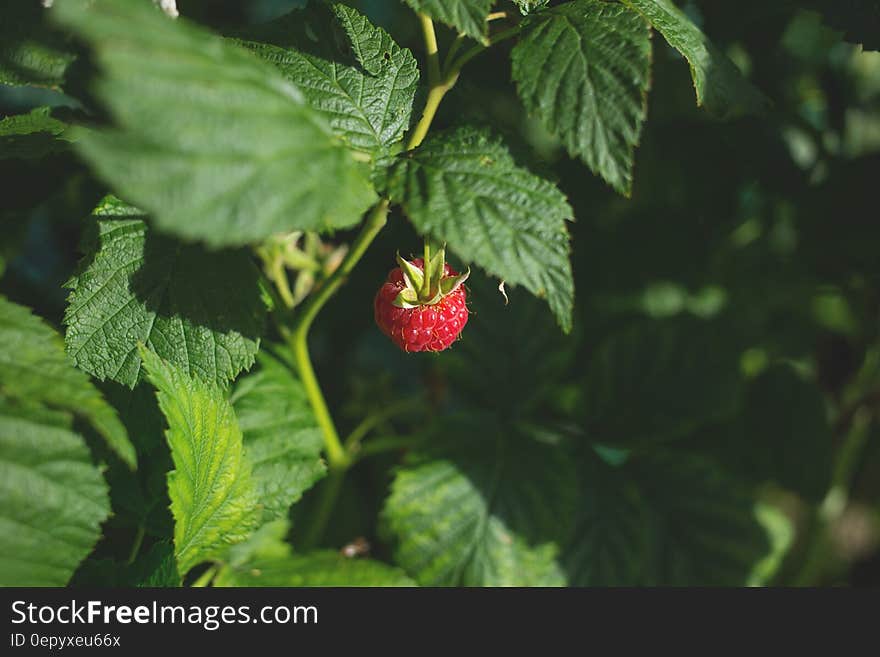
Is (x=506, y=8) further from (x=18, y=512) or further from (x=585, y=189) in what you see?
(x=18, y=512)

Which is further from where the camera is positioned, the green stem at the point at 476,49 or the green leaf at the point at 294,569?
the green leaf at the point at 294,569

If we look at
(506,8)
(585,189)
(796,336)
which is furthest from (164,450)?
(796,336)

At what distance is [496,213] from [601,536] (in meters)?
0.73

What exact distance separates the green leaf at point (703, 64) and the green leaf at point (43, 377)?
0.63m

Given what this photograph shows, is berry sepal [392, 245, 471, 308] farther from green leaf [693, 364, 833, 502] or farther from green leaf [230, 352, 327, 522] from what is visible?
green leaf [693, 364, 833, 502]

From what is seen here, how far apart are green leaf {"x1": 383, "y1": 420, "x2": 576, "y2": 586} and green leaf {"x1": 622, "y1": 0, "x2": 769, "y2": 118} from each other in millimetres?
594

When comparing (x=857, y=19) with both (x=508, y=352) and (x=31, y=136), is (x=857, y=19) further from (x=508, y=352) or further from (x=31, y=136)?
(x=31, y=136)

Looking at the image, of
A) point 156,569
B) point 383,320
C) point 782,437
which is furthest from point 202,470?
point 782,437

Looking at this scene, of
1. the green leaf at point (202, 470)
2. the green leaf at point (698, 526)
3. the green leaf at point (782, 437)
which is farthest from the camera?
the green leaf at point (782, 437)

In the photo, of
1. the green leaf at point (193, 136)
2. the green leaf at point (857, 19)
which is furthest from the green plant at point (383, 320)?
the green leaf at point (857, 19)

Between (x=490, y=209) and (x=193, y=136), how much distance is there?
29 cm

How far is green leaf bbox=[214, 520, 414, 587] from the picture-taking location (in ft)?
3.44

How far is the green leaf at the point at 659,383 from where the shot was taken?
1.38m

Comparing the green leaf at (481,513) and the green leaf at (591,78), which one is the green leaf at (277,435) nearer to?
the green leaf at (481,513)
